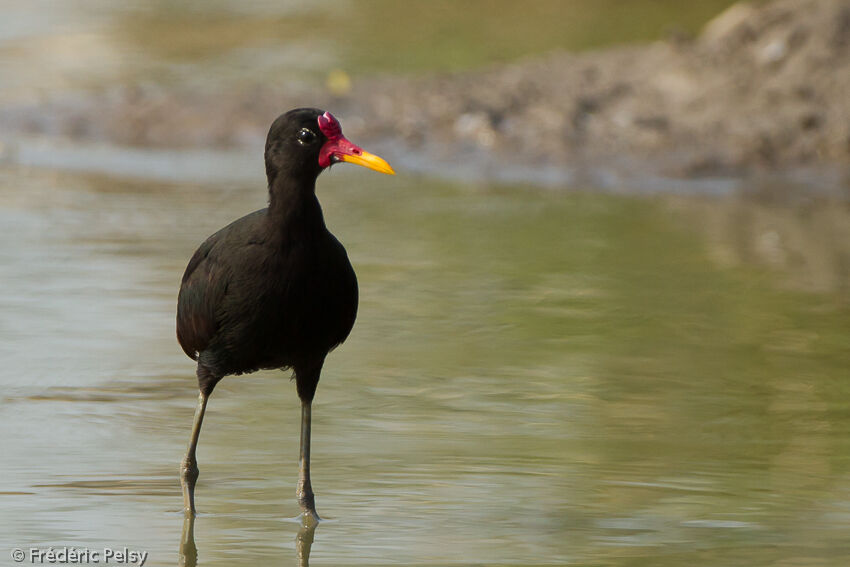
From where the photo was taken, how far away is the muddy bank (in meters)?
13.6

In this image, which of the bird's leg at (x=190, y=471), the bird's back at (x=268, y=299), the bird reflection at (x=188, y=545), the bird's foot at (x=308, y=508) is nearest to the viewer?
the bird reflection at (x=188, y=545)

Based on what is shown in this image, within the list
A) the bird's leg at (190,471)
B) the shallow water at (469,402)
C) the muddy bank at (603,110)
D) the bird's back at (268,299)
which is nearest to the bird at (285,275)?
the bird's back at (268,299)

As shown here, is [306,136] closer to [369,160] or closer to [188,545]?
[369,160]

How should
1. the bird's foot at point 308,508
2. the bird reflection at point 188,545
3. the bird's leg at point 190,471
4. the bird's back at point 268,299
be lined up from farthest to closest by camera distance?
the bird's leg at point 190,471
the bird's foot at point 308,508
the bird's back at point 268,299
the bird reflection at point 188,545

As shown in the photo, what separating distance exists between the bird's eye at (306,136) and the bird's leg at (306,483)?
1.00 meters

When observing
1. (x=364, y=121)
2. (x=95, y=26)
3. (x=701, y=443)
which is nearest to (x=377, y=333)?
(x=701, y=443)

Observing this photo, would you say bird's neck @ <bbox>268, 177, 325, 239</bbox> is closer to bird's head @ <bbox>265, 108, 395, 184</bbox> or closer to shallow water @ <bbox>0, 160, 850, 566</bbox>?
bird's head @ <bbox>265, 108, 395, 184</bbox>

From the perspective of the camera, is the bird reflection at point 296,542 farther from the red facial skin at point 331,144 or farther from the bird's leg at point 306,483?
the red facial skin at point 331,144

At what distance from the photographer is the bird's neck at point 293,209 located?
5.52 m

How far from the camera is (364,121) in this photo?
14.4 meters

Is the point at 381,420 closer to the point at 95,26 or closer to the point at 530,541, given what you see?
the point at 530,541

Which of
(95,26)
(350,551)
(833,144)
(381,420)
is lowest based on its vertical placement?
(350,551)

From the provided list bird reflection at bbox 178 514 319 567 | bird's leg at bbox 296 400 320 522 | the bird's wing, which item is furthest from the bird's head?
bird reflection at bbox 178 514 319 567

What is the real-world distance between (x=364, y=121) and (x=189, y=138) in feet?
5.29
